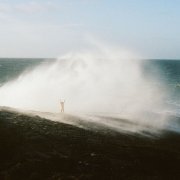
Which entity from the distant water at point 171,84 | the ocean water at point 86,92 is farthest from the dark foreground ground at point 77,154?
the distant water at point 171,84

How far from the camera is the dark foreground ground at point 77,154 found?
428 inches

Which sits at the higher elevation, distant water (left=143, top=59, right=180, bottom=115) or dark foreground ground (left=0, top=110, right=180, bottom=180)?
distant water (left=143, top=59, right=180, bottom=115)

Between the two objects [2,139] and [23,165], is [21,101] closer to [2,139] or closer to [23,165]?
[2,139]

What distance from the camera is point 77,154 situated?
12492mm

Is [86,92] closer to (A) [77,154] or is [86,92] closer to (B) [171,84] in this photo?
(A) [77,154]

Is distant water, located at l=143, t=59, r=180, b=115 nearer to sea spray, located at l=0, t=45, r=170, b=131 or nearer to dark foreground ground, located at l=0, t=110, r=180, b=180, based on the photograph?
sea spray, located at l=0, t=45, r=170, b=131

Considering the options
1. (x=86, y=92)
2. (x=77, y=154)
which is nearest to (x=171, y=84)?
(x=86, y=92)

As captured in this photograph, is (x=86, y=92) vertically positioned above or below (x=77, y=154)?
above

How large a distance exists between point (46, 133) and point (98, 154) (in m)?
3.34

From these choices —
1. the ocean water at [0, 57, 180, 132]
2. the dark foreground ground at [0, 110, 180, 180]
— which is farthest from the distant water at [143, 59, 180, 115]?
the dark foreground ground at [0, 110, 180, 180]

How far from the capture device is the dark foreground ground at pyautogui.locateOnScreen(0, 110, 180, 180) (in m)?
10.9

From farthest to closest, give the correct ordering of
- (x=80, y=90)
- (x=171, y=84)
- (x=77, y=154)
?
(x=171, y=84) < (x=80, y=90) < (x=77, y=154)

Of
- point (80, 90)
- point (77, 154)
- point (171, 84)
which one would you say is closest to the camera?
point (77, 154)

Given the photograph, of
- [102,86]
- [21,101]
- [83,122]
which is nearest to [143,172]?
[83,122]
